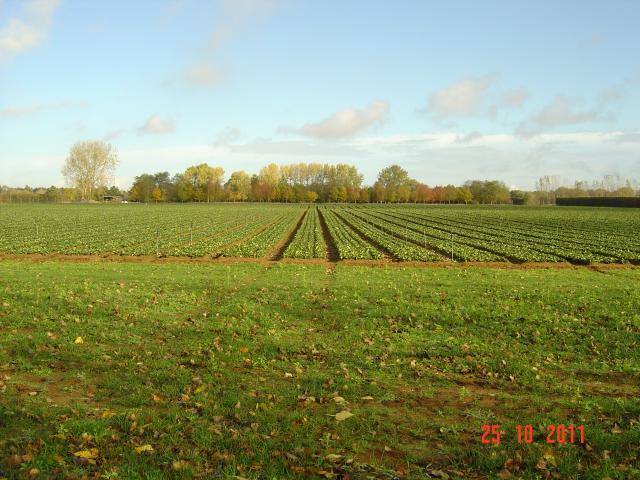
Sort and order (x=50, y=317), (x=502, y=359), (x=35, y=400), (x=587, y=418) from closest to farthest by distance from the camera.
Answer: (x=587, y=418), (x=35, y=400), (x=502, y=359), (x=50, y=317)

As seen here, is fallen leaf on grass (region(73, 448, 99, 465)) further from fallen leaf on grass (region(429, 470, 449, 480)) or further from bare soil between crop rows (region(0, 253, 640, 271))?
bare soil between crop rows (region(0, 253, 640, 271))

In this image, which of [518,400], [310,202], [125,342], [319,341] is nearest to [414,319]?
[319,341]

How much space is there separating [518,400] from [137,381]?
221 inches

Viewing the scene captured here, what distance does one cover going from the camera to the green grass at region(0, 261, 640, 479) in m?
5.42

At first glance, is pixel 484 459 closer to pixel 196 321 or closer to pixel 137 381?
pixel 137 381

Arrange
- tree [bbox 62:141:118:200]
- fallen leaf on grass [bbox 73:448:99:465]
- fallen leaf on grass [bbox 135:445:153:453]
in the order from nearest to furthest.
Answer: fallen leaf on grass [bbox 73:448:99:465], fallen leaf on grass [bbox 135:445:153:453], tree [bbox 62:141:118:200]

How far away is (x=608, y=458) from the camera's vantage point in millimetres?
5395

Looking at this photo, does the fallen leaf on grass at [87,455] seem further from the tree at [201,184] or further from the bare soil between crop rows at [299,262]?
the tree at [201,184]

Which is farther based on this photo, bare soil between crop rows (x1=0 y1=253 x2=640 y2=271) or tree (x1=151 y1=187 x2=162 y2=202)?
tree (x1=151 y1=187 x2=162 y2=202)

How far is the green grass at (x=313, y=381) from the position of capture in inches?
213
